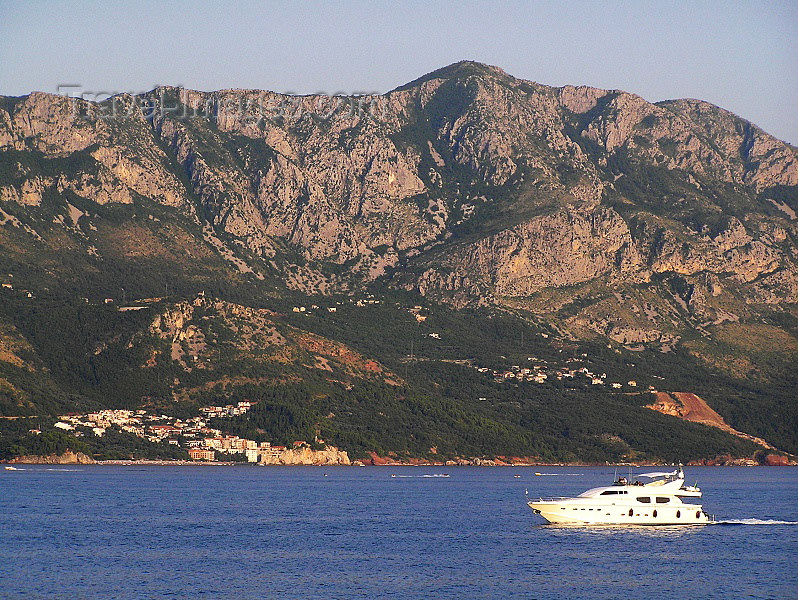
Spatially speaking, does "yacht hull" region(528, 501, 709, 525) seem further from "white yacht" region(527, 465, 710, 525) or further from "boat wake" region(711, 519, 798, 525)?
"boat wake" region(711, 519, 798, 525)

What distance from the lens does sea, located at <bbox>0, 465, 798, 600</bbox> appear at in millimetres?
86438

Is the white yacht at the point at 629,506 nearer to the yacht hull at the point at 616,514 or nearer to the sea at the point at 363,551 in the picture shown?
the yacht hull at the point at 616,514

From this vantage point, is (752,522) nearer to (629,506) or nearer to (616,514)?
(629,506)

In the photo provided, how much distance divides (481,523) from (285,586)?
46.2 metres

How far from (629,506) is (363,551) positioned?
2549 cm

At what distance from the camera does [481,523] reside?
13038 centimetres

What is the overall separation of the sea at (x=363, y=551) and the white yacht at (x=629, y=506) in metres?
1.20

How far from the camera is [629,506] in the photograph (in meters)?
119

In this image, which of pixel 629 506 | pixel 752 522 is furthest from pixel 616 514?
pixel 752 522

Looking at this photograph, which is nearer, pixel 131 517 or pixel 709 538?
pixel 709 538

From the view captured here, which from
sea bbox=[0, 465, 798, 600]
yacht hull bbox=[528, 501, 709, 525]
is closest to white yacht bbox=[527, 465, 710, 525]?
yacht hull bbox=[528, 501, 709, 525]

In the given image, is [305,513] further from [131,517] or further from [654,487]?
[654,487]

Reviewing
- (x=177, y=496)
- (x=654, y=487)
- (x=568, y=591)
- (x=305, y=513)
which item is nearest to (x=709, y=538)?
(x=654, y=487)

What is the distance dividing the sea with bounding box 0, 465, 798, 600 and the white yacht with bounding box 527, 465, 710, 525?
3.94ft
